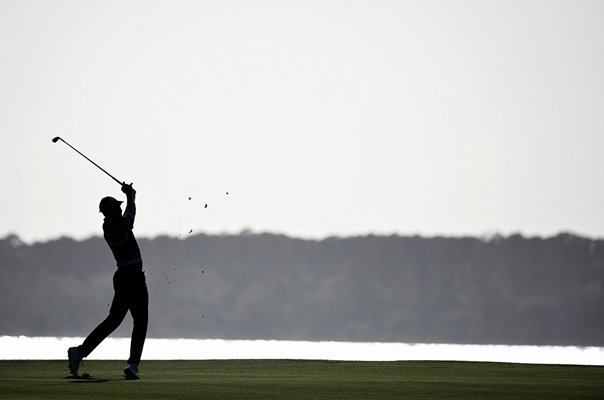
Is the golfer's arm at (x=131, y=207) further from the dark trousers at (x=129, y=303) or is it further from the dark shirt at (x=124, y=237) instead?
the dark trousers at (x=129, y=303)

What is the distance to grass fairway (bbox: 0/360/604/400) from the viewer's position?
20.4m

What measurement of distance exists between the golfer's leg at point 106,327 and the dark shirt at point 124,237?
1.87 ft

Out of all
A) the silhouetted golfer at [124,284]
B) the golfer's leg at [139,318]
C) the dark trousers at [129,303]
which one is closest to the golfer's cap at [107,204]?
the silhouetted golfer at [124,284]

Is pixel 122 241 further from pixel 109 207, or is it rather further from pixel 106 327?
pixel 106 327

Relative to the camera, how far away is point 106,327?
2439 centimetres

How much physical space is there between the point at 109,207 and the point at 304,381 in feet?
13.3

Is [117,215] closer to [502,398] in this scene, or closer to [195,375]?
[195,375]

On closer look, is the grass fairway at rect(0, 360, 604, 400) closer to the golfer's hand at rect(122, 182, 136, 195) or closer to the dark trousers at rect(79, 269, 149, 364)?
the dark trousers at rect(79, 269, 149, 364)

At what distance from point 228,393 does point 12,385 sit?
3.22 m

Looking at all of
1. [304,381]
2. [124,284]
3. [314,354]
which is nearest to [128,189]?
[124,284]

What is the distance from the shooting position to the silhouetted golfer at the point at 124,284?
2416 cm

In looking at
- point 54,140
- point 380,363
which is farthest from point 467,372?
point 54,140

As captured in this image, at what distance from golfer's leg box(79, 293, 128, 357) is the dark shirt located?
57 centimetres

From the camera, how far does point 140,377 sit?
24.2m
